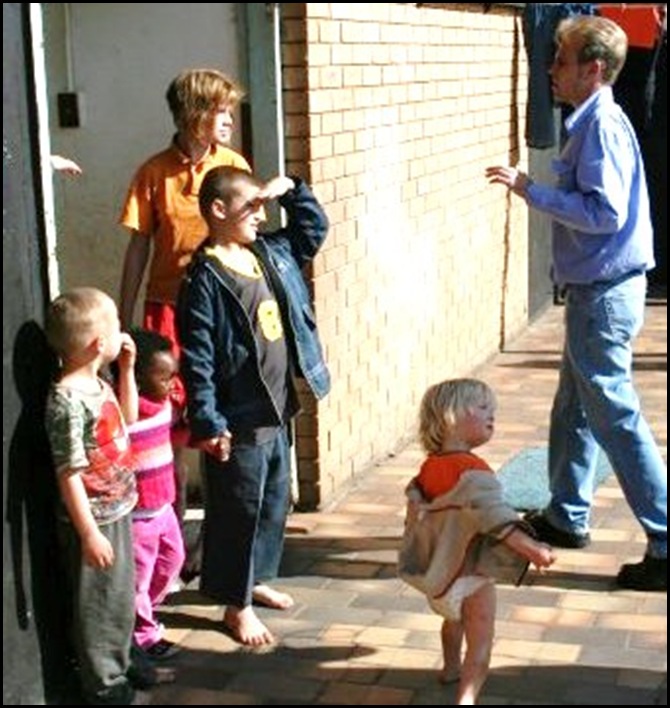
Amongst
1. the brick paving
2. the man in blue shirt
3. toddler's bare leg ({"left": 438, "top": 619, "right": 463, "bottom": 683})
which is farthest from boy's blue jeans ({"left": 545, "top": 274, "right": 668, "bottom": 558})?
toddler's bare leg ({"left": 438, "top": 619, "right": 463, "bottom": 683})

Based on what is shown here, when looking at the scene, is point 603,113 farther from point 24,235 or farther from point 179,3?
point 24,235

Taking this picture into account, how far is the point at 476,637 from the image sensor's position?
3.60 metres

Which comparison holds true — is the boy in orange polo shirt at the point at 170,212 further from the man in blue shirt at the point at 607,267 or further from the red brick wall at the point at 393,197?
the man in blue shirt at the point at 607,267

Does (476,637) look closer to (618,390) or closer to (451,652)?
(451,652)

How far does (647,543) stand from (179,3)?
2683 mm

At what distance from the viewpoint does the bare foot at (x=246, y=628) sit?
13.6ft

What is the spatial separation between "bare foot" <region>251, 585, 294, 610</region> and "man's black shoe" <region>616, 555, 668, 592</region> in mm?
1147

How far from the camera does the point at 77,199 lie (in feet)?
17.6

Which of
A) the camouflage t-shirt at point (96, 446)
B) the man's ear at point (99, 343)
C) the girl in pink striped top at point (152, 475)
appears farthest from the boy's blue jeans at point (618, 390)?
the man's ear at point (99, 343)

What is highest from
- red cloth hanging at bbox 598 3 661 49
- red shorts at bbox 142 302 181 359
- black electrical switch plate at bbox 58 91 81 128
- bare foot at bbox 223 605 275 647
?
red cloth hanging at bbox 598 3 661 49

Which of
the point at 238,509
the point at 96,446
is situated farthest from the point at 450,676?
the point at 96,446

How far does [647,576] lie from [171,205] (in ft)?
6.70

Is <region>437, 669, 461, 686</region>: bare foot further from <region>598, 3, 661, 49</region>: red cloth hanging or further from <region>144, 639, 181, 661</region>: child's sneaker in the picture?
<region>598, 3, 661, 49</region>: red cloth hanging

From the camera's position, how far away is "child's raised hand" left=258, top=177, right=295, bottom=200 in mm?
4020
